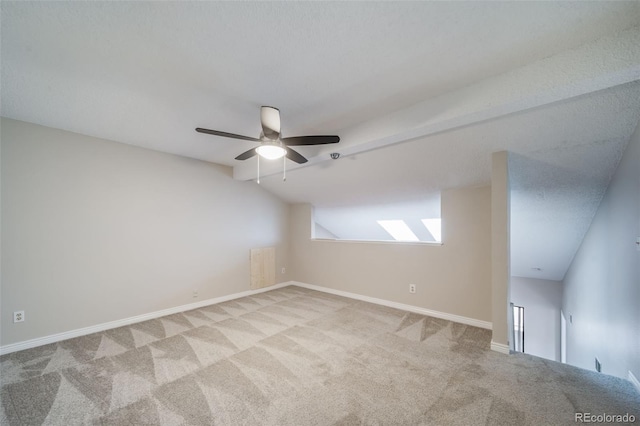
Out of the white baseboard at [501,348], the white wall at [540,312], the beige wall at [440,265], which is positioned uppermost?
the beige wall at [440,265]

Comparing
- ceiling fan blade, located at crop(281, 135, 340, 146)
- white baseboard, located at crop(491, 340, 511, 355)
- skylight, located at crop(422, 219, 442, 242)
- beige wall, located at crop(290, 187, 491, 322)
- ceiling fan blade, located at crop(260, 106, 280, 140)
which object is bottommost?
white baseboard, located at crop(491, 340, 511, 355)

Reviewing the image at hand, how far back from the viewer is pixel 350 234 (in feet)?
22.5

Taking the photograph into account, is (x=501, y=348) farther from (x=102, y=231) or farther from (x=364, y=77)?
(x=102, y=231)

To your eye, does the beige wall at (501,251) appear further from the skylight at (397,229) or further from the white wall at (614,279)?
the skylight at (397,229)

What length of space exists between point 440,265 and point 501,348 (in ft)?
4.17

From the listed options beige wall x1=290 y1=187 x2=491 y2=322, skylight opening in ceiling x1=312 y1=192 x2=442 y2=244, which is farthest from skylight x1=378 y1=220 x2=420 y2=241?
beige wall x1=290 y1=187 x2=491 y2=322

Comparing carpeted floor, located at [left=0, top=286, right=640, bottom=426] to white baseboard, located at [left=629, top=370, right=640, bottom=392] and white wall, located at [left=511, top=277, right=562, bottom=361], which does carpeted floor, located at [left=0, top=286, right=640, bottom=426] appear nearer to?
white baseboard, located at [left=629, top=370, right=640, bottom=392]

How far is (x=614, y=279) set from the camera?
2.70 m

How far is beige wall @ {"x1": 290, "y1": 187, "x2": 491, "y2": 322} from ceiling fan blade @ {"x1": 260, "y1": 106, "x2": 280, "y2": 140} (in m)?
2.78

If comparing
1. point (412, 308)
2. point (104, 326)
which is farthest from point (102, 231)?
point (412, 308)

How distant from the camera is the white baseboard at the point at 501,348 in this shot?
271 centimetres

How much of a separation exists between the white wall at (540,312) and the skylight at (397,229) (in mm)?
2666

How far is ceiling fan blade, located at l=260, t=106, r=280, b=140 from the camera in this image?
2191 mm

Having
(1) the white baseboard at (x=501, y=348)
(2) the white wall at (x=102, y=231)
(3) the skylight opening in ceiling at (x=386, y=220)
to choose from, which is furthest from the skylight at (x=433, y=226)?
(2) the white wall at (x=102, y=231)
